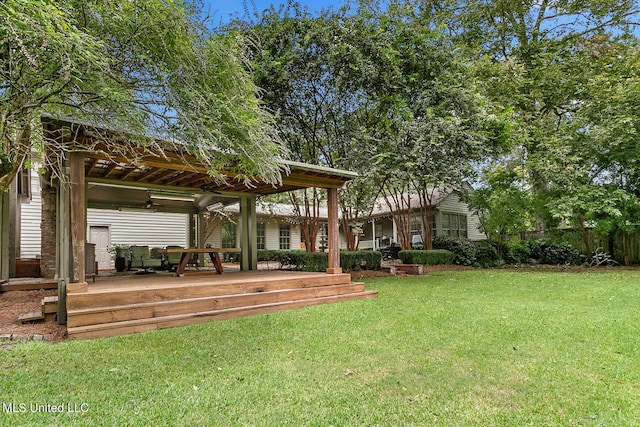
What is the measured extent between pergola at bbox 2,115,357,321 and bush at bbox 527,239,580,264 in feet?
36.5

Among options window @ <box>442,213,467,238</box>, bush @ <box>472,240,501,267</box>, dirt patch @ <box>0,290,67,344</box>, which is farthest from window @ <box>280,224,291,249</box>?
dirt patch @ <box>0,290,67,344</box>

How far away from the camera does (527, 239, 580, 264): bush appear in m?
14.0

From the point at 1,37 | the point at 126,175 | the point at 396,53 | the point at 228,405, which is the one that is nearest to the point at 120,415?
the point at 228,405

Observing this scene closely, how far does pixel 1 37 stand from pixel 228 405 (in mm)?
3649

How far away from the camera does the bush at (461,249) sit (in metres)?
14.8

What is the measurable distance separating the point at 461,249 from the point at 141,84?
13375 mm

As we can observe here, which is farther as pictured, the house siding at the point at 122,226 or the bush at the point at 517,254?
the bush at the point at 517,254

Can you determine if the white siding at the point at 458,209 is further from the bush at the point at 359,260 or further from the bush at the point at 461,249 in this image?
the bush at the point at 359,260

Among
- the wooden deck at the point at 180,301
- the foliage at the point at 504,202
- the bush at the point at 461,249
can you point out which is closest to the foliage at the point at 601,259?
the foliage at the point at 504,202

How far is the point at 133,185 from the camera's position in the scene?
25.6 feet

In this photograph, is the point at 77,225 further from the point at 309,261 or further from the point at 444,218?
the point at 444,218

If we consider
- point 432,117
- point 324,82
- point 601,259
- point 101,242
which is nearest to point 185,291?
point 432,117

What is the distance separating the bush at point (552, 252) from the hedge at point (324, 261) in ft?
23.7

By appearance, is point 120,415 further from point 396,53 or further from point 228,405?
point 396,53
